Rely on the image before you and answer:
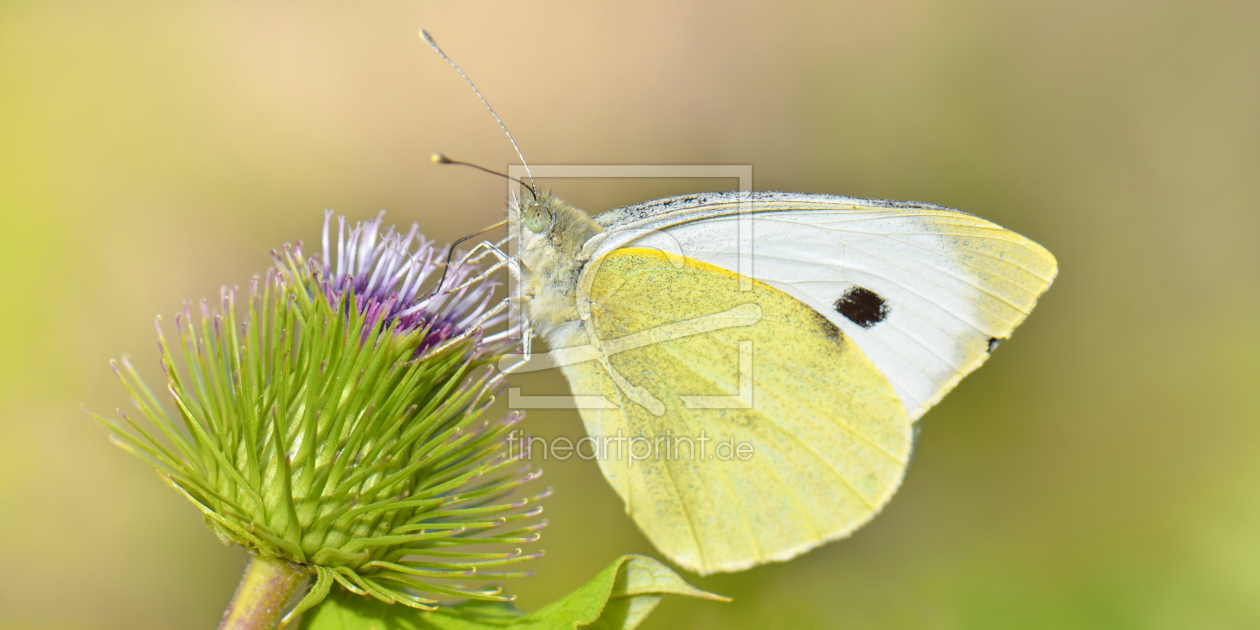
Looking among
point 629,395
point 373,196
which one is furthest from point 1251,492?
point 373,196

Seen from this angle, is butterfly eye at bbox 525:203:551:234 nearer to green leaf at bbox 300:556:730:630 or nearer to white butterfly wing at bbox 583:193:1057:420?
white butterfly wing at bbox 583:193:1057:420

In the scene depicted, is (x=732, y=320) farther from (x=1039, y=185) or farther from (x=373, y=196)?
(x=1039, y=185)

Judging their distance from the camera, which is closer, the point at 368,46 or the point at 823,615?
the point at 823,615

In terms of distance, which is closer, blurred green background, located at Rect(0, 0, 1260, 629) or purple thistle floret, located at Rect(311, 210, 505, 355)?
purple thistle floret, located at Rect(311, 210, 505, 355)

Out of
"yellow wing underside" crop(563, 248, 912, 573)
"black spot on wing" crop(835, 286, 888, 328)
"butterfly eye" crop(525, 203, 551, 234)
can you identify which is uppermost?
"butterfly eye" crop(525, 203, 551, 234)

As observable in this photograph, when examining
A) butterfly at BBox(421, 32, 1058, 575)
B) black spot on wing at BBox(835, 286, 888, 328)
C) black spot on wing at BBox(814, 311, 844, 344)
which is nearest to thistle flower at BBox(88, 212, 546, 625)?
butterfly at BBox(421, 32, 1058, 575)

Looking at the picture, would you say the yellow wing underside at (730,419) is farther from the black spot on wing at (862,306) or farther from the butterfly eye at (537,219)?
the butterfly eye at (537,219)

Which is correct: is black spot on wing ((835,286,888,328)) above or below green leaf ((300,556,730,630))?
above
